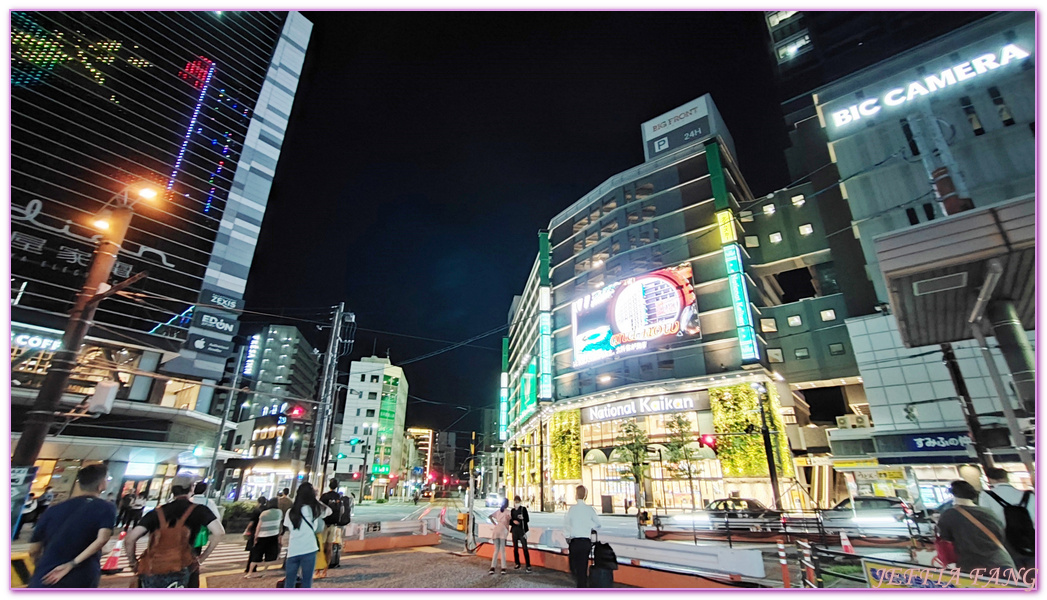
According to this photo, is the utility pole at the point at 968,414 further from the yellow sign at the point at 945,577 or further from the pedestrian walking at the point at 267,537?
the pedestrian walking at the point at 267,537

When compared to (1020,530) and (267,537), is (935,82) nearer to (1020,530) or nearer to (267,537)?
(1020,530)

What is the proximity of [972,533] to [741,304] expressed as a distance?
30028mm

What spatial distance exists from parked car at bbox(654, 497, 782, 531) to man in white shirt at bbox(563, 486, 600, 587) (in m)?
9.98

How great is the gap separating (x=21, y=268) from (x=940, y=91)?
5354 centimetres

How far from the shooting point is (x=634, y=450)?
31.5 meters

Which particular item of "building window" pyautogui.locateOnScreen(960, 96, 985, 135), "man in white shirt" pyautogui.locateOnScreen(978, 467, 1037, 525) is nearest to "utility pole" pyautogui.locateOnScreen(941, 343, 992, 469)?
"man in white shirt" pyautogui.locateOnScreen(978, 467, 1037, 525)

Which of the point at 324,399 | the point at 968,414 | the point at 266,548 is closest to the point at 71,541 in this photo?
Answer: the point at 266,548

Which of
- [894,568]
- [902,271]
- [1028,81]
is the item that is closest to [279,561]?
[894,568]

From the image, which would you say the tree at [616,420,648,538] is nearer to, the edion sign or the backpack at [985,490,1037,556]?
the edion sign

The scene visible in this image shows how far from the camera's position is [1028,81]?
75.9 ft

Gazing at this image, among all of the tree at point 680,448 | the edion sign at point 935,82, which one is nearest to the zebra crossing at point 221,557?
the tree at point 680,448

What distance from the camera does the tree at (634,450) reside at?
1216 inches

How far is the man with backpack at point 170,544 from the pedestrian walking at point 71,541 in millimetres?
347

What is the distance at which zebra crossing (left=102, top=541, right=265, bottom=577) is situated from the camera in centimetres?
1023
